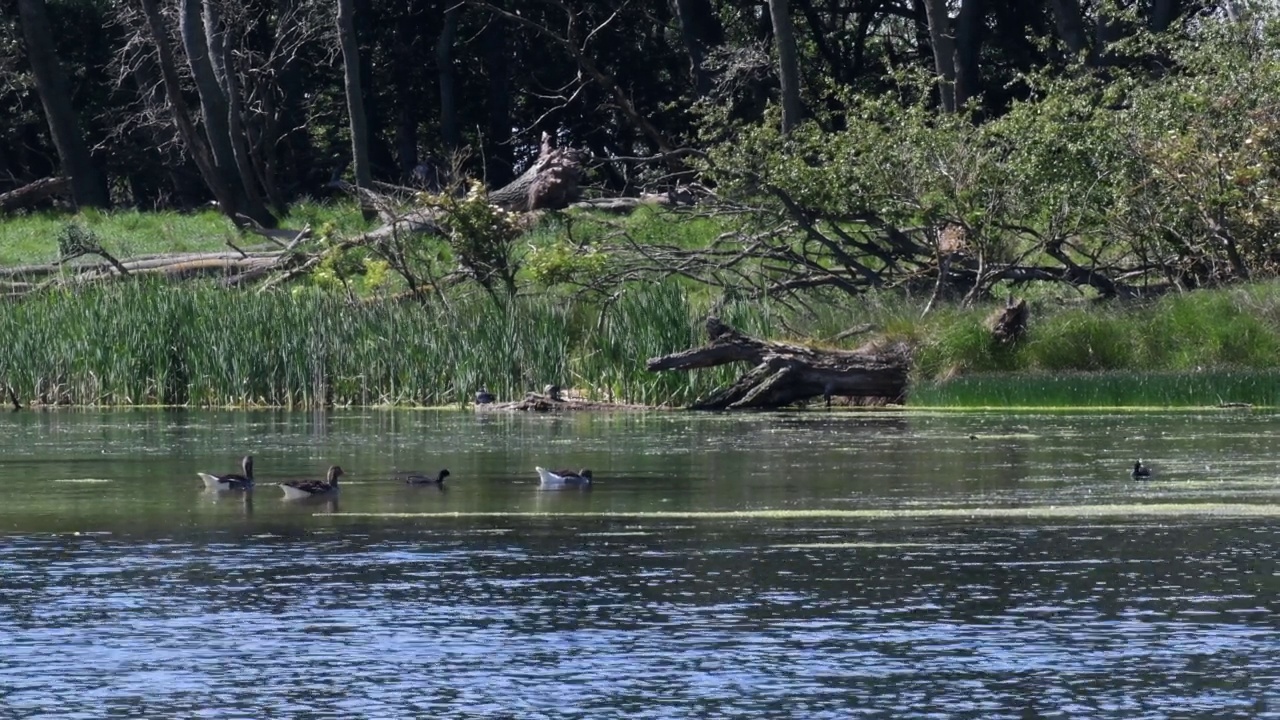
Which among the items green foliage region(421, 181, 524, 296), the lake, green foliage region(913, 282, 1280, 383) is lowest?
the lake

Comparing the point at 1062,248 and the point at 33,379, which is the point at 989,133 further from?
the point at 33,379

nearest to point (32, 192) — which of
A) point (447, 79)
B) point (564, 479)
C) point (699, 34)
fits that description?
point (447, 79)

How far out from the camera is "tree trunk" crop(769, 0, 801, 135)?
3638 cm

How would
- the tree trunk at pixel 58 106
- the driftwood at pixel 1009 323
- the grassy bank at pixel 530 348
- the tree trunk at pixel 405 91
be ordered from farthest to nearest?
the tree trunk at pixel 405 91
the tree trunk at pixel 58 106
the driftwood at pixel 1009 323
the grassy bank at pixel 530 348

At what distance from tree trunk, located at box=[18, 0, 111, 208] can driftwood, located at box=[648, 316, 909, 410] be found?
66.9 ft

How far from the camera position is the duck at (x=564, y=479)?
17.0 metres

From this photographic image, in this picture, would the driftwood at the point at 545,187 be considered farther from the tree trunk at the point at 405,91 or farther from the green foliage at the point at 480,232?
the tree trunk at the point at 405,91

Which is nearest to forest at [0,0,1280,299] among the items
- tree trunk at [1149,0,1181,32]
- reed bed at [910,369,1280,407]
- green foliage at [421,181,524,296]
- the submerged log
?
tree trunk at [1149,0,1181,32]

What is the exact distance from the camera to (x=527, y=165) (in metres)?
48.6

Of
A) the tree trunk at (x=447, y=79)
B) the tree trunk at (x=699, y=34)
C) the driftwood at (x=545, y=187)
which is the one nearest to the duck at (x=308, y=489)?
the driftwood at (x=545, y=187)

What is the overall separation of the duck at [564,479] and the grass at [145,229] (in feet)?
78.8

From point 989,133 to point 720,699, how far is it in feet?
71.0

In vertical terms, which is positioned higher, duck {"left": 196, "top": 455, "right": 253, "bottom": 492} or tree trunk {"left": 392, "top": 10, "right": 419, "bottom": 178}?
tree trunk {"left": 392, "top": 10, "right": 419, "bottom": 178}

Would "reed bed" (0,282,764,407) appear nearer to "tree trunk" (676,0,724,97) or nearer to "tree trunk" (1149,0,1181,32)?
"tree trunk" (676,0,724,97)
